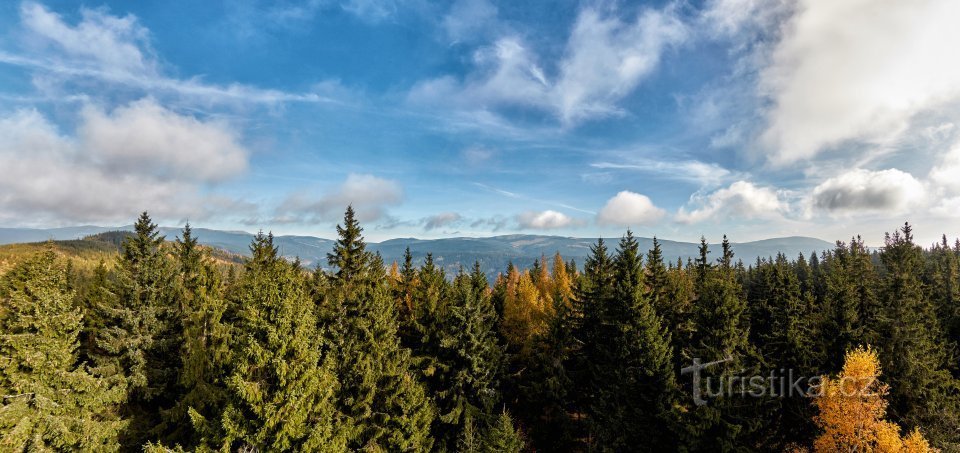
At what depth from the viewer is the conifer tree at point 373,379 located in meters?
28.5

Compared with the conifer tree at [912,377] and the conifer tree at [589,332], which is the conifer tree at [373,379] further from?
the conifer tree at [912,377]

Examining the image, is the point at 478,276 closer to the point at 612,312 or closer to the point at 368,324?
the point at 612,312

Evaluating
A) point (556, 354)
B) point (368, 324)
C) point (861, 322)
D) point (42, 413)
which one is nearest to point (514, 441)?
point (556, 354)

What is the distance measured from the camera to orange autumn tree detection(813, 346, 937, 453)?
92.6 feet

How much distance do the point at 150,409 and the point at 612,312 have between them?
37.7 metres

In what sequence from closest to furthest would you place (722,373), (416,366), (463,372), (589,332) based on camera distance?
(722,373) → (463,372) → (416,366) → (589,332)

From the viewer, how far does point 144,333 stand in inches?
1171

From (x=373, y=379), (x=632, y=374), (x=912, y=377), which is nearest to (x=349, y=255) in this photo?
(x=373, y=379)

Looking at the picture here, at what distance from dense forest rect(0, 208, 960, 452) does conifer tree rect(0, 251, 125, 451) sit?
9 cm

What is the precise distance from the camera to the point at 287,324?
19516 millimetres

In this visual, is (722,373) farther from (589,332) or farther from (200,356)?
(200,356)

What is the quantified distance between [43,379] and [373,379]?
1678 centimetres

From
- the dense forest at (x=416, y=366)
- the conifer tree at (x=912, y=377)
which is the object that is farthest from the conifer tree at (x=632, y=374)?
the conifer tree at (x=912, y=377)

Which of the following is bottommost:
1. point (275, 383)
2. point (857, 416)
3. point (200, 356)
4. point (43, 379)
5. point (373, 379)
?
point (857, 416)
